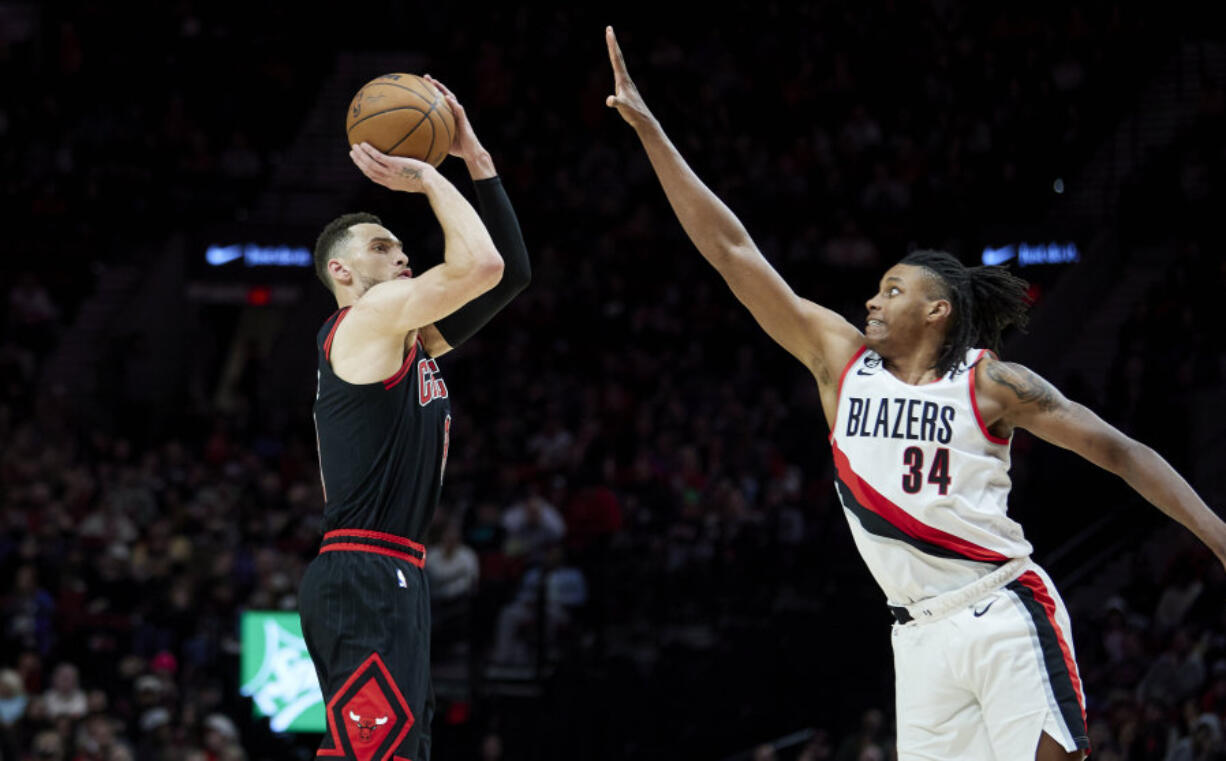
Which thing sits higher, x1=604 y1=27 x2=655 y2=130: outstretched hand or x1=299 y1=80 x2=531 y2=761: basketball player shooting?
x1=604 y1=27 x2=655 y2=130: outstretched hand

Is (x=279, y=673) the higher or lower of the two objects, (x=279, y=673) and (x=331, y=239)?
the lower

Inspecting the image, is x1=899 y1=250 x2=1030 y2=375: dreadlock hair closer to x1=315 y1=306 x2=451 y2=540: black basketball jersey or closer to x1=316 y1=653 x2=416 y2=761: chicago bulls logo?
x1=315 y1=306 x2=451 y2=540: black basketball jersey

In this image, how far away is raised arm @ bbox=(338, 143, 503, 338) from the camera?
5.19m

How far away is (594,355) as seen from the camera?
19.3 m

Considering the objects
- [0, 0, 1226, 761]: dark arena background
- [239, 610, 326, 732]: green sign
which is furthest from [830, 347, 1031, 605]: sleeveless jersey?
[239, 610, 326, 732]: green sign

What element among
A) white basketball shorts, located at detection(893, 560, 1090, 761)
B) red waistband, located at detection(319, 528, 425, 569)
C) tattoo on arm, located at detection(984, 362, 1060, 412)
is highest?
tattoo on arm, located at detection(984, 362, 1060, 412)

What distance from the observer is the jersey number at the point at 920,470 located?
503 centimetres

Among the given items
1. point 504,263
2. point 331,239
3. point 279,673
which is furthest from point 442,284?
point 279,673

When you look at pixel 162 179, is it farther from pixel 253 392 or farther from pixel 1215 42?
pixel 1215 42

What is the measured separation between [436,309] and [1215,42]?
17.3 m

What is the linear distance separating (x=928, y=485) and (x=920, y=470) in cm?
5

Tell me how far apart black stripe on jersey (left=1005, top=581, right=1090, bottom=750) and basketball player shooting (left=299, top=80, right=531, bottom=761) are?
1.94 metres

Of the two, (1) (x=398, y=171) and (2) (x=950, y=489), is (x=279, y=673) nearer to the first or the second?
(1) (x=398, y=171)

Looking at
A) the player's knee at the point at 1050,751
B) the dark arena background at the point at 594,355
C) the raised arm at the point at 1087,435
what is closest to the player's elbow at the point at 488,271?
the raised arm at the point at 1087,435
